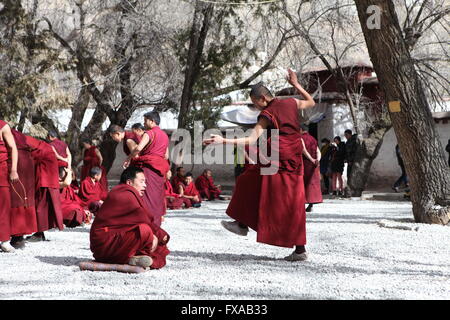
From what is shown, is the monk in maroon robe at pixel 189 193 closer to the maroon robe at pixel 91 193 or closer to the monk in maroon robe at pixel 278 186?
the maroon robe at pixel 91 193

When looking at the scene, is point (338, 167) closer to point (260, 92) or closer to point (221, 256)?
point (221, 256)

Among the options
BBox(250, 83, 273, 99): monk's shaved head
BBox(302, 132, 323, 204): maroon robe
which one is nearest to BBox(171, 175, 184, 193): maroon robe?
BBox(302, 132, 323, 204): maroon robe

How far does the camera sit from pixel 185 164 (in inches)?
885

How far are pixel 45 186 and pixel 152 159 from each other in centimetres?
118

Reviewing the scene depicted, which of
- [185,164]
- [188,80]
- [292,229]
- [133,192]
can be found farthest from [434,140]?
[185,164]

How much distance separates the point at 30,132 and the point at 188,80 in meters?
3.50

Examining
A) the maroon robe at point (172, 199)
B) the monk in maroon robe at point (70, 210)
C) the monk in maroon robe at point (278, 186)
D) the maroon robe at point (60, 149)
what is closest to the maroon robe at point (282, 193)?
the monk in maroon robe at point (278, 186)

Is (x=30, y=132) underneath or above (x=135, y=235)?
above

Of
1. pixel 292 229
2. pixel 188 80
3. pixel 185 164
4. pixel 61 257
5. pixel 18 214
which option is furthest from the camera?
pixel 185 164

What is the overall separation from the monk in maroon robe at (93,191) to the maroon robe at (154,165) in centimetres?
269

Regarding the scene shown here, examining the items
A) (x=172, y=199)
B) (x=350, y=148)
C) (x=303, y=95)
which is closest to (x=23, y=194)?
(x=303, y=95)

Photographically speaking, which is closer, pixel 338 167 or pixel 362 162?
pixel 362 162

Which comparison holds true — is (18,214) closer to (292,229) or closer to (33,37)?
(292,229)

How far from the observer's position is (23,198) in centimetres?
720
